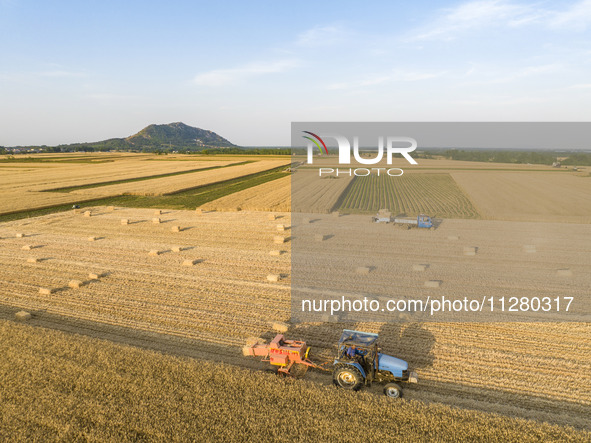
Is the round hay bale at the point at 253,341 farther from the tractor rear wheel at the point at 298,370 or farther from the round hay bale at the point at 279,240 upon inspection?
the round hay bale at the point at 279,240

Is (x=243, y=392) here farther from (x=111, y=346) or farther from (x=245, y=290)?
(x=245, y=290)

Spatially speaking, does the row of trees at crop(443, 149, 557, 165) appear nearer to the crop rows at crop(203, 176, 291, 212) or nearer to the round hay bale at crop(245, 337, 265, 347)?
the crop rows at crop(203, 176, 291, 212)

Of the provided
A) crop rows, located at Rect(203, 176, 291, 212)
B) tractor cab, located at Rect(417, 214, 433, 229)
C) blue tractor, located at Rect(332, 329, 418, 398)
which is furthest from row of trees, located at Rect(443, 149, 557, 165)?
blue tractor, located at Rect(332, 329, 418, 398)

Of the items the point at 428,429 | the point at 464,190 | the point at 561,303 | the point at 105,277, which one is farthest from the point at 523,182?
the point at 105,277

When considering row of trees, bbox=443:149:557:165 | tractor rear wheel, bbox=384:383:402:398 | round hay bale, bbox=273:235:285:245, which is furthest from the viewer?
row of trees, bbox=443:149:557:165

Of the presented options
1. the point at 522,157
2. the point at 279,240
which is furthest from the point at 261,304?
the point at 522,157

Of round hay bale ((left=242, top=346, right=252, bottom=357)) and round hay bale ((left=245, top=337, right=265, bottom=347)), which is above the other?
round hay bale ((left=245, top=337, right=265, bottom=347))

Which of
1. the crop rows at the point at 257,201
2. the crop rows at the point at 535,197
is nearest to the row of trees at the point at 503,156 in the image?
the crop rows at the point at 535,197
